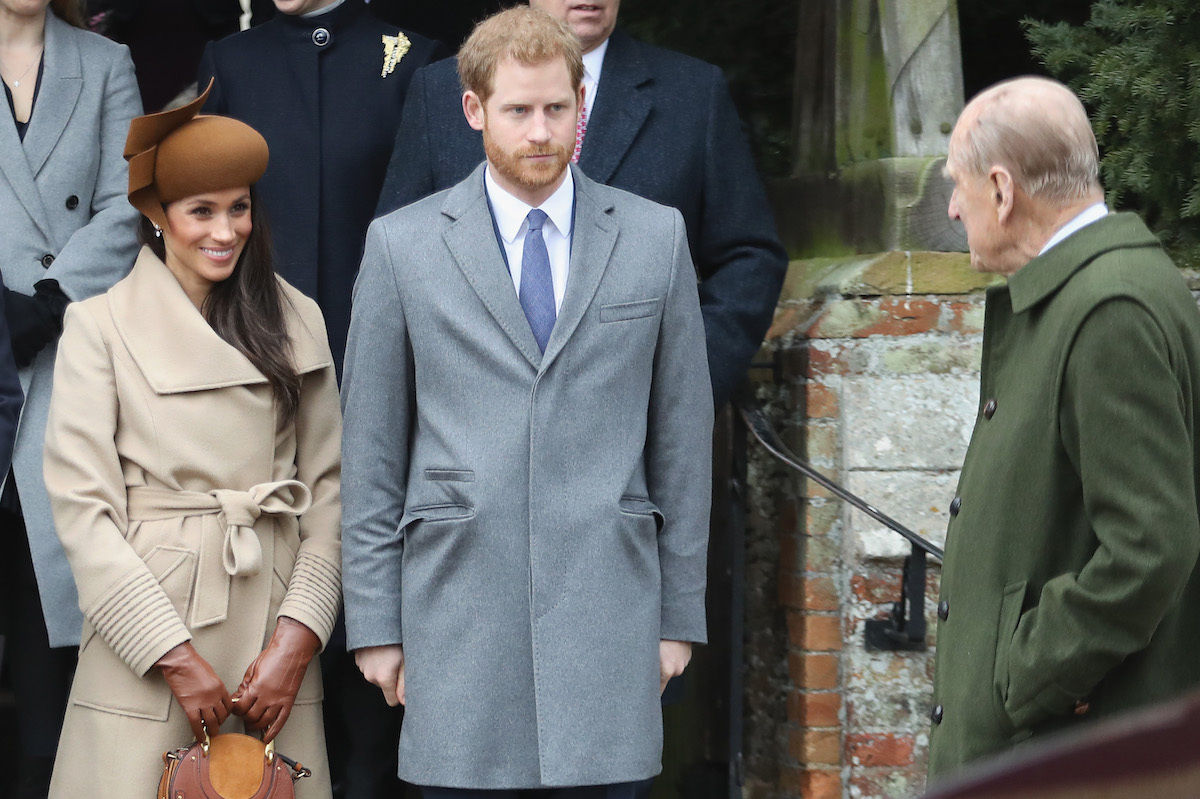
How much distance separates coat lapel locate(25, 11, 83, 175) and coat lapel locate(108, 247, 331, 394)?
2.18ft

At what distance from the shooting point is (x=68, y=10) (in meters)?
3.30

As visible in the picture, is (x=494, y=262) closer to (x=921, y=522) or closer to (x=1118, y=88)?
(x=921, y=522)

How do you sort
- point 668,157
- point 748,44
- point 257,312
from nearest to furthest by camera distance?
point 257,312 < point 668,157 < point 748,44

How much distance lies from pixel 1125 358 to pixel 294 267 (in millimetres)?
1995

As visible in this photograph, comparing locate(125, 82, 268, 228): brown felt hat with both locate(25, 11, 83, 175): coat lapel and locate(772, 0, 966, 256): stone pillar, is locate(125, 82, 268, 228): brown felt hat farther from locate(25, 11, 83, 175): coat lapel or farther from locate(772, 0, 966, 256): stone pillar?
locate(772, 0, 966, 256): stone pillar

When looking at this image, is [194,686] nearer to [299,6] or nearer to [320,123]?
[320,123]

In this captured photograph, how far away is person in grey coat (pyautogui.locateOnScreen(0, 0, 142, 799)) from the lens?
2936 millimetres

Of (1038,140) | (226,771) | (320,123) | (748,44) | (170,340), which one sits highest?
(748,44)

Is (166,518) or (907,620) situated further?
(907,620)

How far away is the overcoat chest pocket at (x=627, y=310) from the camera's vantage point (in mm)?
2314

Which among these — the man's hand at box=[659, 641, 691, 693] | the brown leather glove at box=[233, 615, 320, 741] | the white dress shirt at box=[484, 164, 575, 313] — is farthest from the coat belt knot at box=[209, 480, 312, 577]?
the man's hand at box=[659, 641, 691, 693]

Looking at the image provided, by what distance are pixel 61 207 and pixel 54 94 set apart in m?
0.26

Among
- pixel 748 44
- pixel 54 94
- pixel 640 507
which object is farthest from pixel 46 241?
pixel 748 44

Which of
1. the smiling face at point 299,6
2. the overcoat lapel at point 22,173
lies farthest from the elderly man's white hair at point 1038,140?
the overcoat lapel at point 22,173
